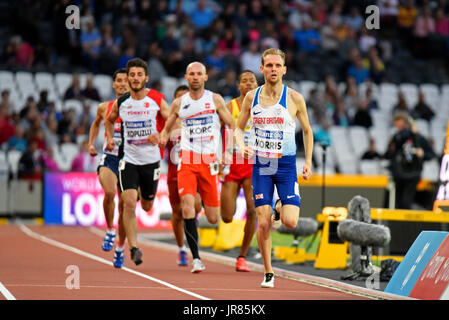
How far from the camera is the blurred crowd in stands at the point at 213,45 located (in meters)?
24.3

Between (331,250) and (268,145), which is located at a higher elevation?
(268,145)

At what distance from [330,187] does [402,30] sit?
42.4 ft

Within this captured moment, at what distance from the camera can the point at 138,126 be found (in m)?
12.9

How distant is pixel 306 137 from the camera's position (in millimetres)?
10773

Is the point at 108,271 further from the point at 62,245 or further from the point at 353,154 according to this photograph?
the point at 353,154

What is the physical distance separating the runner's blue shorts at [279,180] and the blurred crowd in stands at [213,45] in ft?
43.5

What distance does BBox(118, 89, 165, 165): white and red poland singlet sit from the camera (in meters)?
12.9

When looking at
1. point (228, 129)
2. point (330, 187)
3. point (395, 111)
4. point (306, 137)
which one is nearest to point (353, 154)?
point (395, 111)

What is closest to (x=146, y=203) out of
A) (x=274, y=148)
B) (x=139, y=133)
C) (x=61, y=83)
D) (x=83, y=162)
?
(x=139, y=133)

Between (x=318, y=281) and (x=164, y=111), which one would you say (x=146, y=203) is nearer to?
(x=164, y=111)

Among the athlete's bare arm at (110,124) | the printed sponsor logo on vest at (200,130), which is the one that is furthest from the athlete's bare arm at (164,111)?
the athlete's bare arm at (110,124)

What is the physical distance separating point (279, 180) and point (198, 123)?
2342 mm

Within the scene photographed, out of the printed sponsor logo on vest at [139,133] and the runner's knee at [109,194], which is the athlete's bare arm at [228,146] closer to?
the printed sponsor logo on vest at [139,133]

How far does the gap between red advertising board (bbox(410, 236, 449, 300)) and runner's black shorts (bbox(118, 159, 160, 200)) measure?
181 inches
